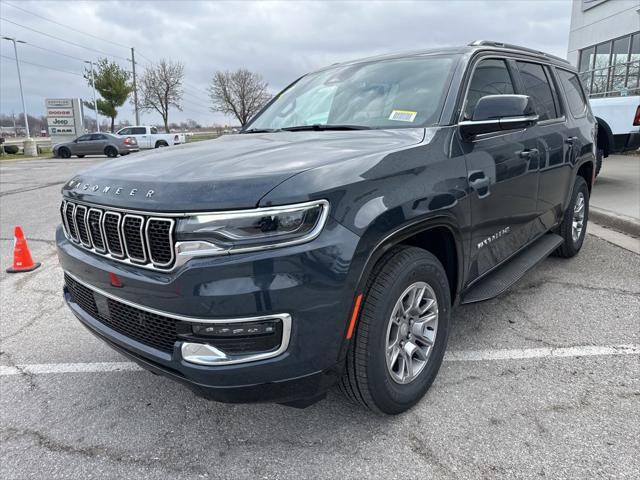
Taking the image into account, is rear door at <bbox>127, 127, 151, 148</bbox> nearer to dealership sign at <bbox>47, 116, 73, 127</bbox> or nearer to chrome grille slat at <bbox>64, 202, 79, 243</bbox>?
dealership sign at <bbox>47, 116, 73, 127</bbox>

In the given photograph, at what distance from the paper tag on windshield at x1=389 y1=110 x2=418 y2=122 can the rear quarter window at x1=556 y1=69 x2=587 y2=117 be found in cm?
240

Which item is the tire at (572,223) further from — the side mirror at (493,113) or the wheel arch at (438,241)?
the wheel arch at (438,241)

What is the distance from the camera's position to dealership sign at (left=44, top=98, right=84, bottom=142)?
3475cm

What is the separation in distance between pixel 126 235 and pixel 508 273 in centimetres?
256

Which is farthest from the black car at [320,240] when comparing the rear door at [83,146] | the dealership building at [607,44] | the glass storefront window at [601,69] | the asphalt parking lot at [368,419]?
the rear door at [83,146]

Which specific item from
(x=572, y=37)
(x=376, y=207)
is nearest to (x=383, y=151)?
(x=376, y=207)

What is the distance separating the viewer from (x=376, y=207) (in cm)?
208

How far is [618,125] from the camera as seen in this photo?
8352mm

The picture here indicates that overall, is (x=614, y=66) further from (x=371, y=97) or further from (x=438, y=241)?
(x=438, y=241)

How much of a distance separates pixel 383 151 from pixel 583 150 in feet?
10.7

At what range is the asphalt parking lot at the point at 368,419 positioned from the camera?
2199 mm

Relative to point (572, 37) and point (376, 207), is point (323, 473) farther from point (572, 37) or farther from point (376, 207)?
point (572, 37)

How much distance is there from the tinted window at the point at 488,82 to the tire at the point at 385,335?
3.53ft

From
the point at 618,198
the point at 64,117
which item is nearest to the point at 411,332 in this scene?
the point at 618,198
